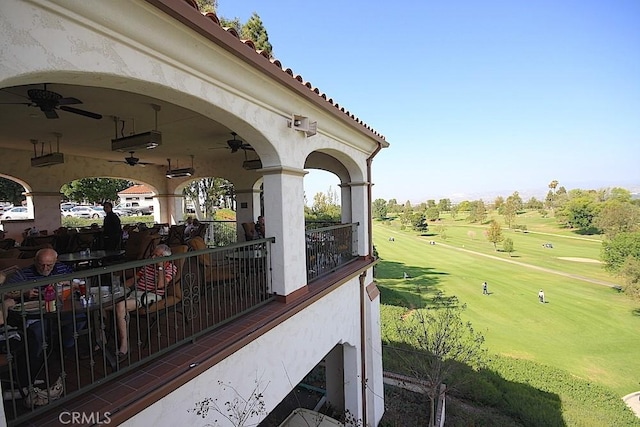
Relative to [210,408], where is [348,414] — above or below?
below

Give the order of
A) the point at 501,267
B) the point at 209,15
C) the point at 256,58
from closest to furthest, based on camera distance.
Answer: the point at 209,15
the point at 256,58
the point at 501,267

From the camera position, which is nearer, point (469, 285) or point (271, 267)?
point (271, 267)

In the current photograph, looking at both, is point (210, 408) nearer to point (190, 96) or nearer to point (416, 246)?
point (190, 96)

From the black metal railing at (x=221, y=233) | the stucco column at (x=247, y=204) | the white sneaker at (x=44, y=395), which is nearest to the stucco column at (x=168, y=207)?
the black metal railing at (x=221, y=233)

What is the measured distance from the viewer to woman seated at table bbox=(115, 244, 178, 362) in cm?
313

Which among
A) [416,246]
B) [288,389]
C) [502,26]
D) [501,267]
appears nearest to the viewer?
[288,389]

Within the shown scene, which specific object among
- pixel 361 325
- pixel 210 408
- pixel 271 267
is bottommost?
pixel 361 325

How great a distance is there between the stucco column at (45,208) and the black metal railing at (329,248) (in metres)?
8.06

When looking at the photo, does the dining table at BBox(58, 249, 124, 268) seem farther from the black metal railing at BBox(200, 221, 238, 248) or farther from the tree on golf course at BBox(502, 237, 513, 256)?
the tree on golf course at BBox(502, 237, 513, 256)

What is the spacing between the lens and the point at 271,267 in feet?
14.8

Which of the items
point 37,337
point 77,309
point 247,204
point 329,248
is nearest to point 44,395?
point 37,337

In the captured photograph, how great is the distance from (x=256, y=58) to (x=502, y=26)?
15.1 m

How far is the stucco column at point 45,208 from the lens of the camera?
8.78m

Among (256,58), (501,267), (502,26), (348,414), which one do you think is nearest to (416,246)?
(501,267)
